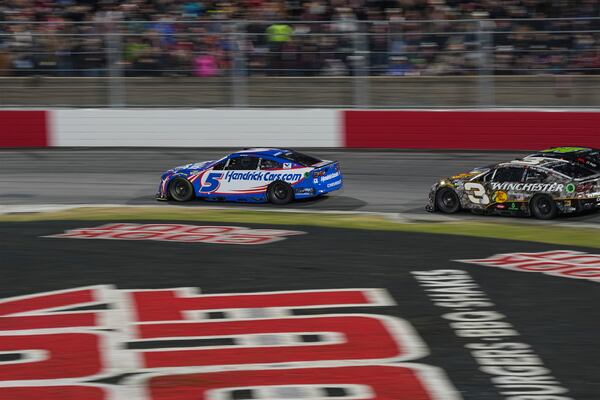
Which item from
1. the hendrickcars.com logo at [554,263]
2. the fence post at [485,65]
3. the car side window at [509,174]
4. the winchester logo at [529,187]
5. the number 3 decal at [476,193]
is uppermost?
the fence post at [485,65]

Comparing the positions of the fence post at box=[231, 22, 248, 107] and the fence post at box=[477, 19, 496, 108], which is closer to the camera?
the fence post at box=[477, 19, 496, 108]

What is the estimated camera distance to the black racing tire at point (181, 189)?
61.3 ft

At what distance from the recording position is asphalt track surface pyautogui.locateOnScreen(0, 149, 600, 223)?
18.4 m

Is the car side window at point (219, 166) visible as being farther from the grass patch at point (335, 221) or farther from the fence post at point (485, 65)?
the fence post at point (485, 65)

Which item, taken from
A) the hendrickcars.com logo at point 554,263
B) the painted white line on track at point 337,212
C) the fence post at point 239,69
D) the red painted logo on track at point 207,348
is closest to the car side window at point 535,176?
the painted white line on track at point 337,212

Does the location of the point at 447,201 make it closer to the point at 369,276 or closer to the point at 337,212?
the point at 337,212

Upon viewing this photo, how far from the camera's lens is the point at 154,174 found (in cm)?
2127

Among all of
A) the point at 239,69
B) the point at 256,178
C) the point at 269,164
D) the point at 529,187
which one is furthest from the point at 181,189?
the point at 529,187

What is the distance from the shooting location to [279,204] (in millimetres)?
17984

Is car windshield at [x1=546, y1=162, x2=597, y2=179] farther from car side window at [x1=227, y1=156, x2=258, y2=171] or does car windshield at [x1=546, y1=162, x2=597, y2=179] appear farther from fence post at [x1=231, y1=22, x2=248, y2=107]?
fence post at [x1=231, y1=22, x2=248, y2=107]

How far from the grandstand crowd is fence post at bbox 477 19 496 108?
2 cm

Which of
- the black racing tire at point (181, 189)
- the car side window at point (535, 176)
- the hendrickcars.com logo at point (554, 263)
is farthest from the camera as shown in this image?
the black racing tire at point (181, 189)

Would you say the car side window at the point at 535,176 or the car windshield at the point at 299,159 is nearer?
the car side window at the point at 535,176

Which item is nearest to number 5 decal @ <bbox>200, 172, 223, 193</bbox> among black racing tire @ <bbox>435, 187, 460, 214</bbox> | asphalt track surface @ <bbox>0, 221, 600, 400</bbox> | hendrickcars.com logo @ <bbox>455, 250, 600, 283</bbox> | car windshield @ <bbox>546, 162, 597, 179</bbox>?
asphalt track surface @ <bbox>0, 221, 600, 400</bbox>
